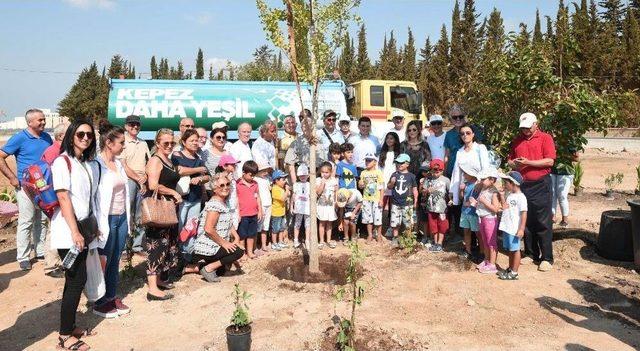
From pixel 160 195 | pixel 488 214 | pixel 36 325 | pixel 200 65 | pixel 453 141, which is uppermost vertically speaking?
pixel 200 65

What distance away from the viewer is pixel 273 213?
22.0 feet

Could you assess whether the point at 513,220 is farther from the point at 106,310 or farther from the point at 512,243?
the point at 106,310

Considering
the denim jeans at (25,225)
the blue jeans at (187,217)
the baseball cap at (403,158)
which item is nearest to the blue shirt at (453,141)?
the baseball cap at (403,158)

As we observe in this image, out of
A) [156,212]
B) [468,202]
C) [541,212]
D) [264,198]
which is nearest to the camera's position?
[156,212]

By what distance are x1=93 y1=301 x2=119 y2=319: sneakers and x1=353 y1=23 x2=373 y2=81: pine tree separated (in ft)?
127

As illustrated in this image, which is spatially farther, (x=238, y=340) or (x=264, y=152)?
(x=264, y=152)

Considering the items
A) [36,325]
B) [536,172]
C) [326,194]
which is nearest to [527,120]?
[536,172]

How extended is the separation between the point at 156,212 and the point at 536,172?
15.7 feet

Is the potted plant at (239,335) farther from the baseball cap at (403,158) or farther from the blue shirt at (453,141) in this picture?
the blue shirt at (453,141)

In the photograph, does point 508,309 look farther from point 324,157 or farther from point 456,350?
point 324,157

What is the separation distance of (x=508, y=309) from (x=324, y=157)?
12.1ft

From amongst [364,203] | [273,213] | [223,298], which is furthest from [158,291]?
[364,203]

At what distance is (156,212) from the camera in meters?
4.71

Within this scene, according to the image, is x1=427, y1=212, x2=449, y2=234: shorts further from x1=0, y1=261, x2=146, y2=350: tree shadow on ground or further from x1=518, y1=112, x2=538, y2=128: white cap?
x1=0, y1=261, x2=146, y2=350: tree shadow on ground
